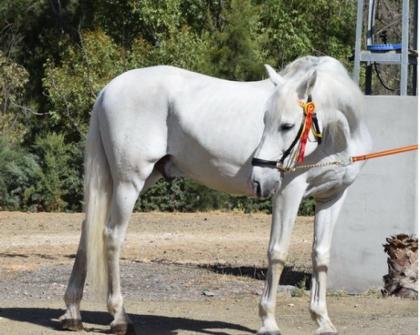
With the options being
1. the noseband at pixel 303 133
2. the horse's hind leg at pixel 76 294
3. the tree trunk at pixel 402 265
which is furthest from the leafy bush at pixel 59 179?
the noseband at pixel 303 133

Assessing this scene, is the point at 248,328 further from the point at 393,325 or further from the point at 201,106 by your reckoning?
the point at 201,106

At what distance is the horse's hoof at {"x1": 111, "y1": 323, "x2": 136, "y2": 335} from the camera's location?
24.3ft

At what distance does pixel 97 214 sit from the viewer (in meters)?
7.67

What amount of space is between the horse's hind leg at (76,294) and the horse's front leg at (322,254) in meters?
1.77

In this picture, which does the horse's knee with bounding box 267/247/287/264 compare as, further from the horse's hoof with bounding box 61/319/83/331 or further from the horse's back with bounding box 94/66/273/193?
the horse's hoof with bounding box 61/319/83/331

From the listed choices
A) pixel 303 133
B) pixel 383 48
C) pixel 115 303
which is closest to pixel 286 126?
pixel 303 133

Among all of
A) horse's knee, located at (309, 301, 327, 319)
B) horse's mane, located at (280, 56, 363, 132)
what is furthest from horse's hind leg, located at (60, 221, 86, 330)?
horse's mane, located at (280, 56, 363, 132)

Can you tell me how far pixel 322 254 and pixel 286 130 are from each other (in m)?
1.11

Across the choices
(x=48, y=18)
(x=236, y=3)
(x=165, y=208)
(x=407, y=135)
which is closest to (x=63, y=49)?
(x=48, y=18)

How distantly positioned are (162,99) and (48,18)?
74.3ft

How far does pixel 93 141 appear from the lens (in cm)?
785

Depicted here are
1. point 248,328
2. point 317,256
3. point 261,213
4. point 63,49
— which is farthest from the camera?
point 63,49

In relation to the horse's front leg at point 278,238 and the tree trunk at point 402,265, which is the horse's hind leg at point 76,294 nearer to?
the horse's front leg at point 278,238

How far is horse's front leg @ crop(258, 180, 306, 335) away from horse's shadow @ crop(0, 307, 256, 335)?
595mm
